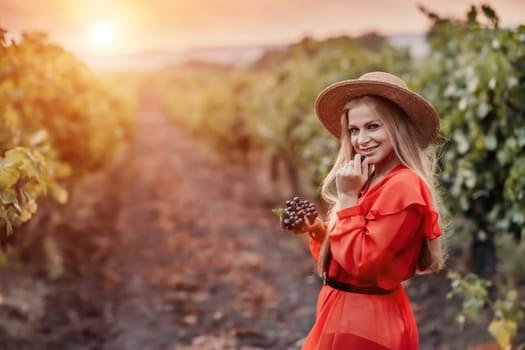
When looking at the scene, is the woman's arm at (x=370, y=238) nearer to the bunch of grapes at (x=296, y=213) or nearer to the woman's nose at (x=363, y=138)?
the bunch of grapes at (x=296, y=213)

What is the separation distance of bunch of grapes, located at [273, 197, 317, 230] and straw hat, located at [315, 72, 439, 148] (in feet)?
1.52

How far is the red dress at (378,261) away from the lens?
78.9 inches

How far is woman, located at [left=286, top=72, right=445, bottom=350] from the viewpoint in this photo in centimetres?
202

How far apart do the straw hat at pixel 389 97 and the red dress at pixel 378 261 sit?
22cm

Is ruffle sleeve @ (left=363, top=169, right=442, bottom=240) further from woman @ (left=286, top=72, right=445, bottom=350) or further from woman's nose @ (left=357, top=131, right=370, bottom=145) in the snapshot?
woman's nose @ (left=357, top=131, right=370, bottom=145)

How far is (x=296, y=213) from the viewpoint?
2180 millimetres

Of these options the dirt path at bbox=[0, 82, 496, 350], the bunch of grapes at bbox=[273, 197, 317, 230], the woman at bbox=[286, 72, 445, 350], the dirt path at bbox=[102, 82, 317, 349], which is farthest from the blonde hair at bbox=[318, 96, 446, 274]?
the dirt path at bbox=[102, 82, 317, 349]

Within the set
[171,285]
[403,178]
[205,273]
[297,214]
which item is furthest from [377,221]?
[205,273]

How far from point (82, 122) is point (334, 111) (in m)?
6.67

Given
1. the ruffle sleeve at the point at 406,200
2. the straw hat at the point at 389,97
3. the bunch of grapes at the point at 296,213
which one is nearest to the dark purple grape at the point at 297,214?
the bunch of grapes at the point at 296,213

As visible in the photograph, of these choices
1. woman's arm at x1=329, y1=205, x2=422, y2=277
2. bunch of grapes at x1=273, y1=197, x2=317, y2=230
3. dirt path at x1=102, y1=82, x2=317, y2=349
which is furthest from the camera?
dirt path at x1=102, y1=82, x2=317, y2=349

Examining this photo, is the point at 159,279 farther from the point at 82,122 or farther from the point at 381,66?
the point at 381,66

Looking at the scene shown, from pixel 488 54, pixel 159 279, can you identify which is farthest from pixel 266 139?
pixel 488 54

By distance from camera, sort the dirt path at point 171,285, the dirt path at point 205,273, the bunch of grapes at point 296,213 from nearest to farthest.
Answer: the bunch of grapes at point 296,213, the dirt path at point 171,285, the dirt path at point 205,273
